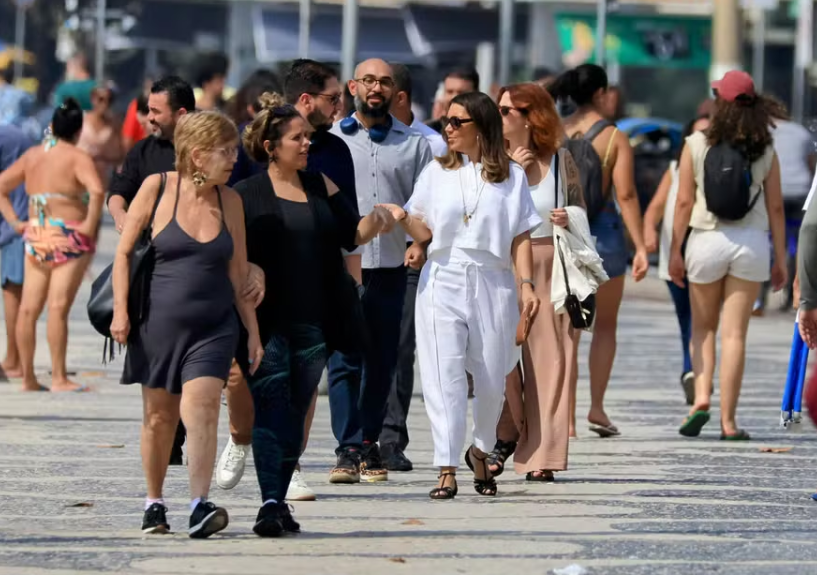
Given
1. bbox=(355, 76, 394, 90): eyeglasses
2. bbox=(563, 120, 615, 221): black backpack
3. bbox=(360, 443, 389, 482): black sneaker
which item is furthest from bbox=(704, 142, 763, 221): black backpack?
bbox=(360, 443, 389, 482): black sneaker

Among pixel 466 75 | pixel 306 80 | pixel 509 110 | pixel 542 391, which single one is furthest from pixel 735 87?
pixel 306 80

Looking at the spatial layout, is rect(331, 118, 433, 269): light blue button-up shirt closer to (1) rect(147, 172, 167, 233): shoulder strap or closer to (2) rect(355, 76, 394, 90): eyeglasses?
(2) rect(355, 76, 394, 90): eyeglasses

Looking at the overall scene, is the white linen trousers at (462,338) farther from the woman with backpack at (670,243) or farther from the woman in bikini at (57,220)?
the woman in bikini at (57,220)

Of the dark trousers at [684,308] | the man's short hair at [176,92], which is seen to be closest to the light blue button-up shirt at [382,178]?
the man's short hair at [176,92]

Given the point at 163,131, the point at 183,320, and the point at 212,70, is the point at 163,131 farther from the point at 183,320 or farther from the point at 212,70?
the point at 212,70

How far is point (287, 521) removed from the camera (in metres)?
8.80

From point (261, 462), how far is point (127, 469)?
220cm

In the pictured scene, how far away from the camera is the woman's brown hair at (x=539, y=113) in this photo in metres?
10.9

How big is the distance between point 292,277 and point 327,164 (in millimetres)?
1516

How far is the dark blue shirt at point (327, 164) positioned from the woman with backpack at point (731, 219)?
3.10m

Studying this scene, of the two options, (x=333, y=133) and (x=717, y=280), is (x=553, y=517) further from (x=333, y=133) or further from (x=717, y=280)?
(x=717, y=280)

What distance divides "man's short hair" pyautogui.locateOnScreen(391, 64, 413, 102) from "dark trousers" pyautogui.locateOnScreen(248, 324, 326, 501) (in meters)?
3.38

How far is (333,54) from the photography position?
2127 inches

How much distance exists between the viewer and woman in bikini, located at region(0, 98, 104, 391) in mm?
Result: 14984
